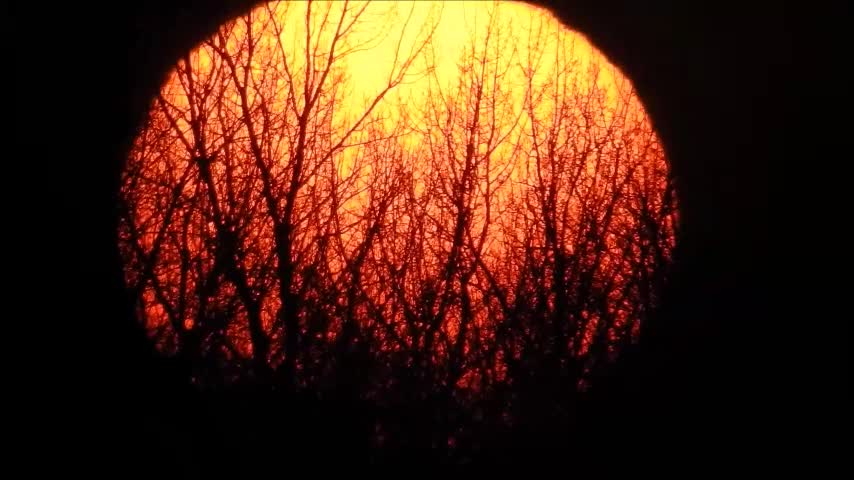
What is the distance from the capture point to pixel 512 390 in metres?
10.0

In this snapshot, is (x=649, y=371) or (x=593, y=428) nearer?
(x=593, y=428)

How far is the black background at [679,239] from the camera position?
8.84m

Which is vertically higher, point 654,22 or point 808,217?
point 654,22

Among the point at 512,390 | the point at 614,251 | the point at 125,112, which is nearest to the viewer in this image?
the point at 125,112

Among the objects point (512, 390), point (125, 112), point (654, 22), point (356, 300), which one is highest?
point (654, 22)

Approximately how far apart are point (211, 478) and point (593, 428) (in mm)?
3572

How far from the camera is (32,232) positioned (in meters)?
8.81

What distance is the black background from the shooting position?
29.0ft

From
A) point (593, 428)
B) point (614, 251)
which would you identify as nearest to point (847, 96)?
point (614, 251)

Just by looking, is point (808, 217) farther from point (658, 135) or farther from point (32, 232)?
point (32, 232)

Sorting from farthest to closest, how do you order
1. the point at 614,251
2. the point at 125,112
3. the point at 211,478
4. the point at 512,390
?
1. the point at 614,251
2. the point at 512,390
3. the point at 125,112
4. the point at 211,478

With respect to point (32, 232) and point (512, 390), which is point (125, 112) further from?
point (512, 390)

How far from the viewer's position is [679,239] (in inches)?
440

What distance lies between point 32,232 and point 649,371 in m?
6.05
